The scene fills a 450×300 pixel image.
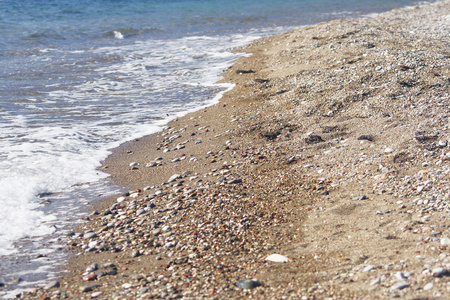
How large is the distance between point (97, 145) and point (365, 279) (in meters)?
6.06

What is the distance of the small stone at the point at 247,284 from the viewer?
3887mm

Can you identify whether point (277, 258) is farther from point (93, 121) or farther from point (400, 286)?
point (93, 121)

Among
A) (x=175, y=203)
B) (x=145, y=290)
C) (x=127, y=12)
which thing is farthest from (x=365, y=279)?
(x=127, y=12)

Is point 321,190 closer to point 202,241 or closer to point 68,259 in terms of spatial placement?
point 202,241

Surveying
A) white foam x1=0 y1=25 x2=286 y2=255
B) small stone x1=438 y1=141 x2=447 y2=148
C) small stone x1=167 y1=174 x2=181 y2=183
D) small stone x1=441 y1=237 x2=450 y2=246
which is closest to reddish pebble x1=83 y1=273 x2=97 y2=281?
white foam x1=0 y1=25 x2=286 y2=255

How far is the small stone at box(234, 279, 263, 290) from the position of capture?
389 centimetres

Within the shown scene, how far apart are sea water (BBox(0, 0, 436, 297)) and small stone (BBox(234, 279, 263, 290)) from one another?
1956 mm

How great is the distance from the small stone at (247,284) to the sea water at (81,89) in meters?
1.96

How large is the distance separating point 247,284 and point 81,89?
384 inches

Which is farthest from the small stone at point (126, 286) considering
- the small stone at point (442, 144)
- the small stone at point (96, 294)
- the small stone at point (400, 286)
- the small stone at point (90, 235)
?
the small stone at point (442, 144)

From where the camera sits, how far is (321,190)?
556 centimetres

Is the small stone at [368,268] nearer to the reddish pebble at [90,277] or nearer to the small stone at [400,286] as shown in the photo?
the small stone at [400,286]

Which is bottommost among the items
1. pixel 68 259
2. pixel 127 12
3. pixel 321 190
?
pixel 68 259

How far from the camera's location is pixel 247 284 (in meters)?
3.92
